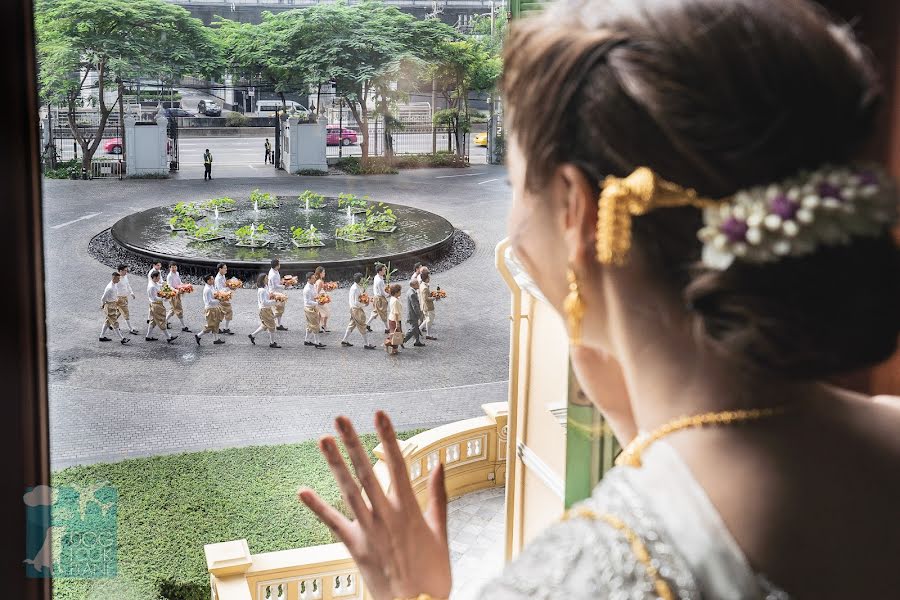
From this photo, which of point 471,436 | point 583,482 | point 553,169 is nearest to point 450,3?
point 471,436

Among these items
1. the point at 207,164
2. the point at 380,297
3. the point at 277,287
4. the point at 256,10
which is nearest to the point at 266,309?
the point at 277,287

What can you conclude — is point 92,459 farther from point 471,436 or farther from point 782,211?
point 782,211

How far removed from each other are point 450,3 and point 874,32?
438cm

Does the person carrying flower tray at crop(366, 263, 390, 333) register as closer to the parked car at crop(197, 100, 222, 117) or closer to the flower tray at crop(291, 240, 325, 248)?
the flower tray at crop(291, 240, 325, 248)

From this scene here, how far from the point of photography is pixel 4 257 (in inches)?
30.1

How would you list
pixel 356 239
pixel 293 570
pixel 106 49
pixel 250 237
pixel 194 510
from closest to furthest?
1. pixel 293 570
2. pixel 194 510
3. pixel 250 237
4. pixel 106 49
5. pixel 356 239

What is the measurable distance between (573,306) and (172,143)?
6821 millimetres

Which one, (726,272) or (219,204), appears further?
(219,204)

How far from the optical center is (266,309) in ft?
17.4

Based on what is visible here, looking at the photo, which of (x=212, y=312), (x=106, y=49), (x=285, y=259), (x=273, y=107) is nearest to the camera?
(x=212, y=312)

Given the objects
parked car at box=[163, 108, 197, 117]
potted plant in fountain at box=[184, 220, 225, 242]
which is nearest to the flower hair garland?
potted plant in fountain at box=[184, 220, 225, 242]

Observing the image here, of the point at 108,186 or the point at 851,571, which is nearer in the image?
the point at 851,571

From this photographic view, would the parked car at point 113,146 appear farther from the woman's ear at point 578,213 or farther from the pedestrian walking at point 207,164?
the woman's ear at point 578,213

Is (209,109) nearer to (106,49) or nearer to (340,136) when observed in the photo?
(106,49)
